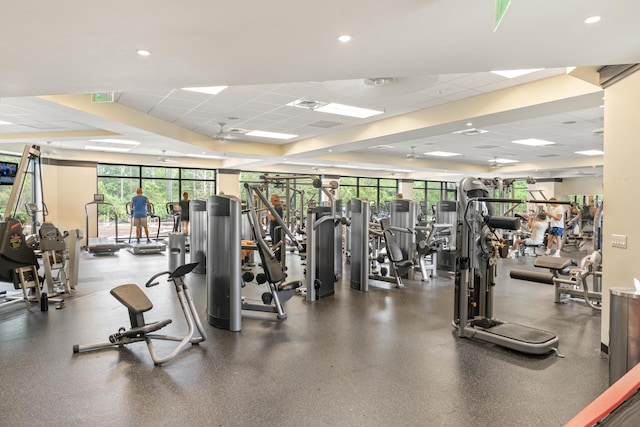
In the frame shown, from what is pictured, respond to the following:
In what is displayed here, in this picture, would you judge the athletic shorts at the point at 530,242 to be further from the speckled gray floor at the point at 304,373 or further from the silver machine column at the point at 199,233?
the silver machine column at the point at 199,233

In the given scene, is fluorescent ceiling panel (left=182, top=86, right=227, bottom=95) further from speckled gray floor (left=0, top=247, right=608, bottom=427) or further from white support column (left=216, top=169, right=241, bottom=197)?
white support column (left=216, top=169, right=241, bottom=197)

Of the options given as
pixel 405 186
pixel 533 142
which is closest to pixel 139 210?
pixel 533 142

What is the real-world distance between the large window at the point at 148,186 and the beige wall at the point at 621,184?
10827 mm

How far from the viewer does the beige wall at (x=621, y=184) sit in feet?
10.6

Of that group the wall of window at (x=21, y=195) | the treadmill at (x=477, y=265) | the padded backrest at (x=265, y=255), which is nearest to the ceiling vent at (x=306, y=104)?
the padded backrest at (x=265, y=255)

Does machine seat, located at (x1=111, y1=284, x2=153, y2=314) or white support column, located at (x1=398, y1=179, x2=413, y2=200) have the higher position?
white support column, located at (x1=398, y1=179, x2=413, y2=200)

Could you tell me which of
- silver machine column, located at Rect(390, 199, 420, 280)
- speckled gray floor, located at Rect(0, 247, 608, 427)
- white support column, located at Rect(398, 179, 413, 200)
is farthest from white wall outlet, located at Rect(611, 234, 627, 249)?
white support column, located at Rect(398, 179, 413, 200)

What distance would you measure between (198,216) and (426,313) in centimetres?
461

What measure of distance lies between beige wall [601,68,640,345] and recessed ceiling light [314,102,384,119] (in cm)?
398

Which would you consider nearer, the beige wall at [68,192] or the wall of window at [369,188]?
the beige wall at [68,192]

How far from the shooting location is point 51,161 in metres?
11.6

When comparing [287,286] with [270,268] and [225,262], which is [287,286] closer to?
[270,268]

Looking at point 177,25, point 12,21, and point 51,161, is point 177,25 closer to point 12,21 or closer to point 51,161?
point 12,21

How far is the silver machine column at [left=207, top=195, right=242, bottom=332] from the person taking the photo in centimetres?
399
